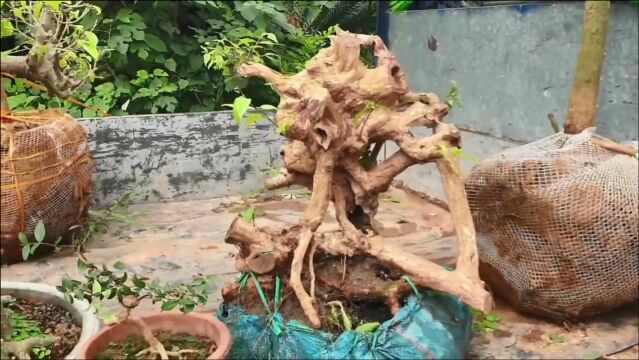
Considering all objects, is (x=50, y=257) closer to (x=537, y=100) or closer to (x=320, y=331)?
(x=320, y=331)

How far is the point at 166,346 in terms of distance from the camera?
1784mm

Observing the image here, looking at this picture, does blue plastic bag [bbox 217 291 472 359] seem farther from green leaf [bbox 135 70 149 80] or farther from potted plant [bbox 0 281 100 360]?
green leaf [bbox 135 70 149 80]

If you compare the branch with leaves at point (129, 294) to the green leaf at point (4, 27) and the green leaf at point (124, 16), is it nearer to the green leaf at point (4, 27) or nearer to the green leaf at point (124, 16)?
the green leaf at point (4, 27)

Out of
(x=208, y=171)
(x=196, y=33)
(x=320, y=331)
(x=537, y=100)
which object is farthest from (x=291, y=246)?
(x=196, y=33)

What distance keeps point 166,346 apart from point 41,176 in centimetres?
185

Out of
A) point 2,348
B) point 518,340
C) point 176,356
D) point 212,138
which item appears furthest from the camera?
point 212,138

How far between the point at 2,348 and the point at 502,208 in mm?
1924

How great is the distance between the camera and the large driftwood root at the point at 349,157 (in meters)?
2.06

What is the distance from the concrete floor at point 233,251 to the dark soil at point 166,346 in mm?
899

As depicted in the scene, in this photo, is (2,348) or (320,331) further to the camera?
(320,331)

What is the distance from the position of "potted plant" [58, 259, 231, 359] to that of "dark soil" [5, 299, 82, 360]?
103 mm

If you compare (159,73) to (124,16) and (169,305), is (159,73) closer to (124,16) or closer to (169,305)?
(124,16)

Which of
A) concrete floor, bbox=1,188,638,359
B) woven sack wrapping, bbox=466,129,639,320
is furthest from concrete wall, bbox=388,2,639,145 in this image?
concrete floor, bbox=1,188,638,359

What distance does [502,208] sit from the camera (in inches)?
105
